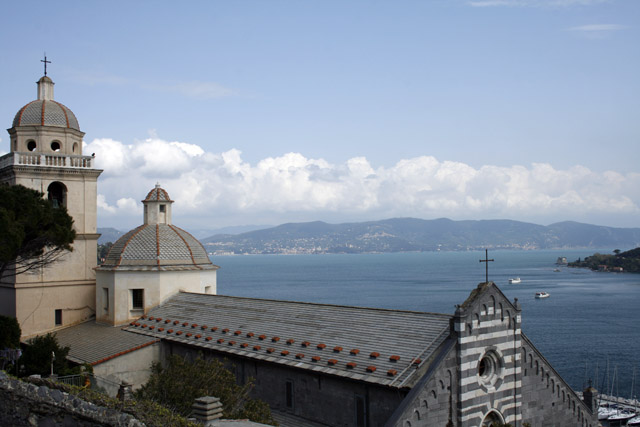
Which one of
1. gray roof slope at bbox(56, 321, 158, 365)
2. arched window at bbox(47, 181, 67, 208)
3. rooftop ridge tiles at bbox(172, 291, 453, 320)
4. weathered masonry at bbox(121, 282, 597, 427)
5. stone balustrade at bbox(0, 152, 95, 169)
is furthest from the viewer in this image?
arched window at bbox(47, 181, 67, 208)

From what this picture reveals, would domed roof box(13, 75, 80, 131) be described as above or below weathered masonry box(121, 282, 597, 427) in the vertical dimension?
above

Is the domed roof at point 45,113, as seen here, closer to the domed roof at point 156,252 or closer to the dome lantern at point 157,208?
the dome lantern at point 157,208

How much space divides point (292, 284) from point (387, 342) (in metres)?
166

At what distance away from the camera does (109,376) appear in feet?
109

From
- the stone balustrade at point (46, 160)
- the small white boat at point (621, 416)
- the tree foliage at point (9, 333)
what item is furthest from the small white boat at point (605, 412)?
the stone balustrade at point (46, 160)

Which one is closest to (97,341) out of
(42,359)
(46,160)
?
(42,359)

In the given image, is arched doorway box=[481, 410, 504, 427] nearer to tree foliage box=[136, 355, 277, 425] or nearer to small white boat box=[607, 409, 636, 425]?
tree foliage box=[136, 355, 277, 425]

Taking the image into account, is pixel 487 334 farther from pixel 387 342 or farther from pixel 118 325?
pixel 118 325

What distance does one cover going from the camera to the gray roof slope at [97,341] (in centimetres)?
3419

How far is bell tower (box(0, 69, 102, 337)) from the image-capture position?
135ft

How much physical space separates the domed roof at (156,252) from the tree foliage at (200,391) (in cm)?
1741

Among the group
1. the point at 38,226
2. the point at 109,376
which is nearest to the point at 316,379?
the point at 109,376

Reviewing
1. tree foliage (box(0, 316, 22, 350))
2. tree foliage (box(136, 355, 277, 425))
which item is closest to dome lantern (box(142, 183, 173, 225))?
tree foliage (box(0, 316, 22, 350))

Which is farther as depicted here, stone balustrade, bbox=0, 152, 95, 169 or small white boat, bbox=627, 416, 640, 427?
small white boat, bbox=627, 416, 640, 427
